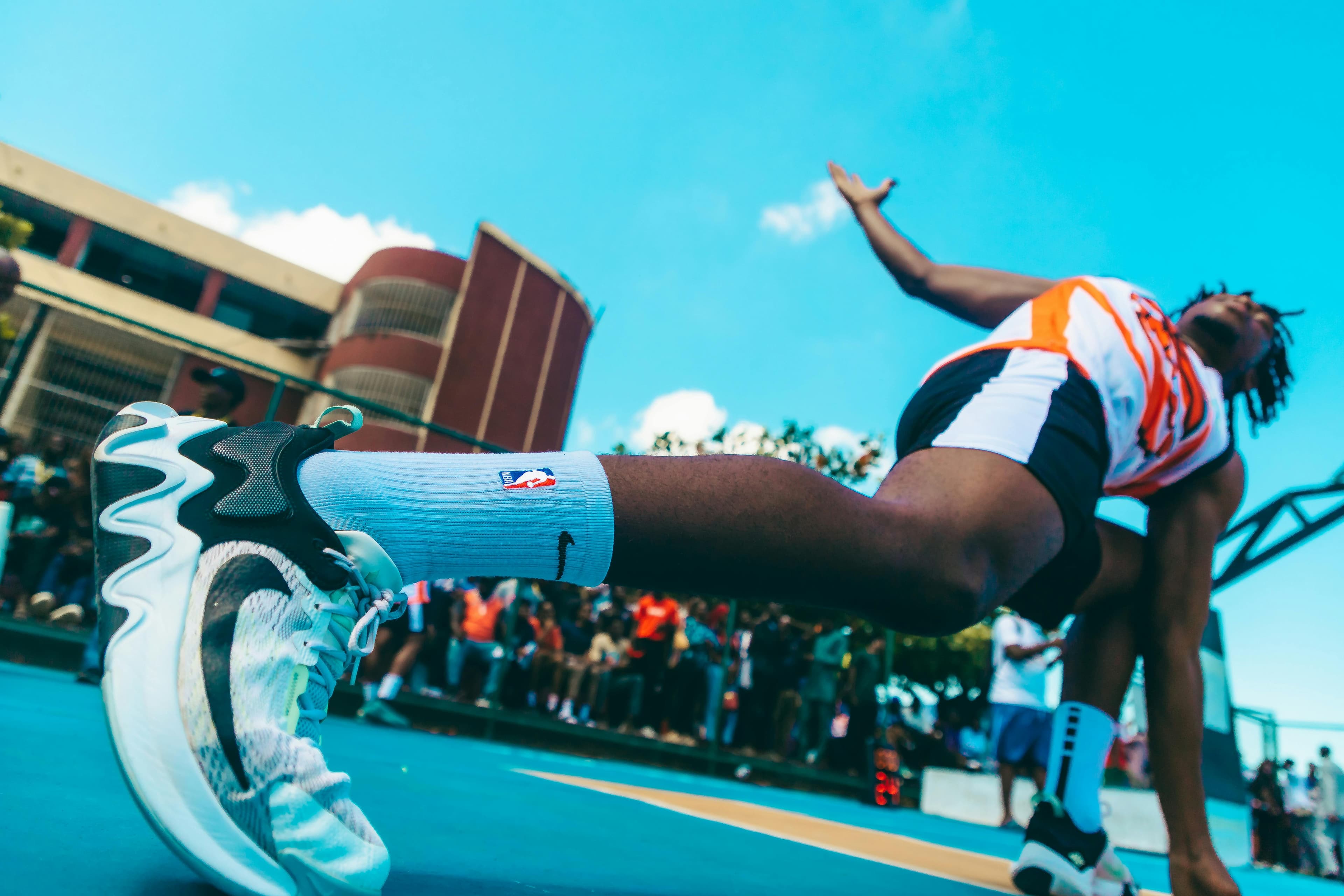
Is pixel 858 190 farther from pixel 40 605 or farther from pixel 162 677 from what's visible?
pixel 40 605

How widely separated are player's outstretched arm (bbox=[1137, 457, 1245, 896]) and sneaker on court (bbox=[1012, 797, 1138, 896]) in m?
0.14

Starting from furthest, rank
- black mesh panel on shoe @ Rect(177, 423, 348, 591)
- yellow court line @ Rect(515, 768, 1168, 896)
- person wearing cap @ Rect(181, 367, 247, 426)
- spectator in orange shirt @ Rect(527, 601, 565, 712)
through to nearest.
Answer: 1. spectator in orange shirt @ Rect(527, 601, 565, 712)
2. person wearing cap @ Rect(181, 367, 247, 426)
3. yellow court line @ Rect(515, 768, 1168, 896)
4. black mesh panel on shoe @ Rect(177, 423, 348, 591)

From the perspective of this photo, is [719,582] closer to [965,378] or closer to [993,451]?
[993,451]

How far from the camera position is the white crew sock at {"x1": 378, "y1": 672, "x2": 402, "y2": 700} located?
16.9 ft

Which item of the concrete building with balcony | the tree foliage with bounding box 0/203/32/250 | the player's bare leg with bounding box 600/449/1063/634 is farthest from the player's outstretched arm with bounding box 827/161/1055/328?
the tree foliage with bounding box 0/203/32/250

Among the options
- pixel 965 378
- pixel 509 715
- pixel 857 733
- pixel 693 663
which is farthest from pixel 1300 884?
pixel 965 378

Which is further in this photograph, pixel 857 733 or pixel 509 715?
pixel 857 733

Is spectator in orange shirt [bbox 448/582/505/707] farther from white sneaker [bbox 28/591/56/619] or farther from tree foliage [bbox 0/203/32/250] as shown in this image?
tree foliage [bbox 0/203/32/250]

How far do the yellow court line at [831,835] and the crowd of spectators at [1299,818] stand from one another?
9782mm

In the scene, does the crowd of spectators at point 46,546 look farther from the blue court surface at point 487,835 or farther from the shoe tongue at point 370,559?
the shoe tongue at point 370,559

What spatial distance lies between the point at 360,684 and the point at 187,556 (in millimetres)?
5309

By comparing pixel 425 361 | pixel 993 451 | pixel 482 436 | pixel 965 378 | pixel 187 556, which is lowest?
pixel 187 556

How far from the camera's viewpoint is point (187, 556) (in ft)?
2.25

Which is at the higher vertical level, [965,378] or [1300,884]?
[965,378]
